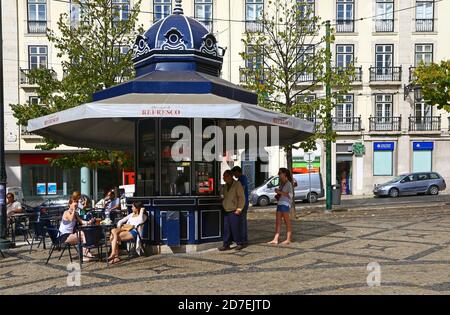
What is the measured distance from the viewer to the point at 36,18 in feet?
106

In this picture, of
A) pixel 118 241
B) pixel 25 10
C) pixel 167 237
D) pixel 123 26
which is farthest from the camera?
pixel 25 10

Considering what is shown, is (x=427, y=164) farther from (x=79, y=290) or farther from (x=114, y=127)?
(x=79, y=290)

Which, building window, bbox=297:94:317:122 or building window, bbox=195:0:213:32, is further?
building window, bbox=195:0:213:32

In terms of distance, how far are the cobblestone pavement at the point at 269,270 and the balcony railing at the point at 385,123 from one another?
22936mm

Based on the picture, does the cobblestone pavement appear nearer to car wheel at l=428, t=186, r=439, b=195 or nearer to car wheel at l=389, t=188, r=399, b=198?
car wheel at l=389, t=188, r=399, b=198

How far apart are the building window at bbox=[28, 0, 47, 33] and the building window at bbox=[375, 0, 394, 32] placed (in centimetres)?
2210

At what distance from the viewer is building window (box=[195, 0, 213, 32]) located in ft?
107

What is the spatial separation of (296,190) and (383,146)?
9423 mm

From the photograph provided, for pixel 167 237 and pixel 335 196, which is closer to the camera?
pixel 167 237

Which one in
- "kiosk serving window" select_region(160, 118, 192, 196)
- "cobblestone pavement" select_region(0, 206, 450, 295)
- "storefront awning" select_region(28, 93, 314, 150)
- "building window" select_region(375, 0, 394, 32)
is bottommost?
"cobblestone pavement" select_region(0, 206, 450, 295)

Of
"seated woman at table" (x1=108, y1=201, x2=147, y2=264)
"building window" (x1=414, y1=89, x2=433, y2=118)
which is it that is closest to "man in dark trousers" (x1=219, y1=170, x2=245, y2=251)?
"seated woman at table" (x1=108, y1=201, x2=147, y2=264)

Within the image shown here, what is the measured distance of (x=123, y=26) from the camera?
16906 millimetres
